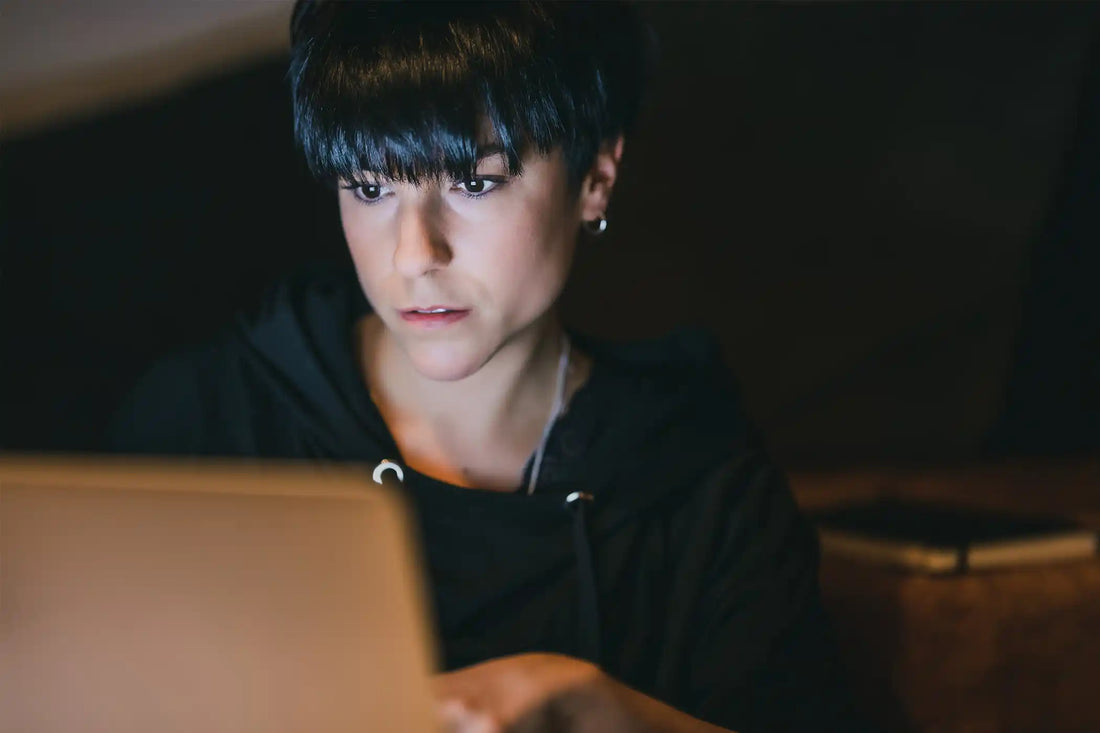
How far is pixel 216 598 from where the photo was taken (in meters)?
0.40

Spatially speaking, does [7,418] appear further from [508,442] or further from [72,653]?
[72,653]

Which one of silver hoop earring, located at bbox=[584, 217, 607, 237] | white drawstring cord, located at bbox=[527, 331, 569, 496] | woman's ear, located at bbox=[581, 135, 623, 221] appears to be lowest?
white drawstring cord, located at bbox=[527, 331, 569, 496]

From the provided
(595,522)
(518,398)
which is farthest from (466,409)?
(595,522)

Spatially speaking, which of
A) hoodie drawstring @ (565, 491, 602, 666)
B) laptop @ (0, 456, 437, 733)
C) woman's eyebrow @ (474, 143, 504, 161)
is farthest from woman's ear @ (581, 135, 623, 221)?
laptop @ (0, 456, 437, 733)

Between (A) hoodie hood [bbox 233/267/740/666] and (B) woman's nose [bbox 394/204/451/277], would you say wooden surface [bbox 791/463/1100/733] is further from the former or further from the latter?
(B) woman's nose [bbox 394/204/451/277]

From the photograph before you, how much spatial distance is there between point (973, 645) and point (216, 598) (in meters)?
0.89

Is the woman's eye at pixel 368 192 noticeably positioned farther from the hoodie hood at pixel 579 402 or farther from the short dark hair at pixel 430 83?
the hoodie hood at pixel 579 402

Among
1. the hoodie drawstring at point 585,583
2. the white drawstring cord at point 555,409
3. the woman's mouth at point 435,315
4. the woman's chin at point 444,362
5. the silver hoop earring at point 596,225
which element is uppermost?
the silver hoop earring at point 596,225

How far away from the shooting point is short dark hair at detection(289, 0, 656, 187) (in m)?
0.75

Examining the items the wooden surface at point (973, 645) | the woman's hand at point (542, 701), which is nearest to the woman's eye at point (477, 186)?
the woman's hand at point (542, 701)

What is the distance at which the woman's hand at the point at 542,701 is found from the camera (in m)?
0.63

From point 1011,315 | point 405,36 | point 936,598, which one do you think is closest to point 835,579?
point 936,598

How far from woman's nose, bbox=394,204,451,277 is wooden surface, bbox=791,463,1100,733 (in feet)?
1.83

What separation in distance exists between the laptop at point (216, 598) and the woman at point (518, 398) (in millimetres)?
305
